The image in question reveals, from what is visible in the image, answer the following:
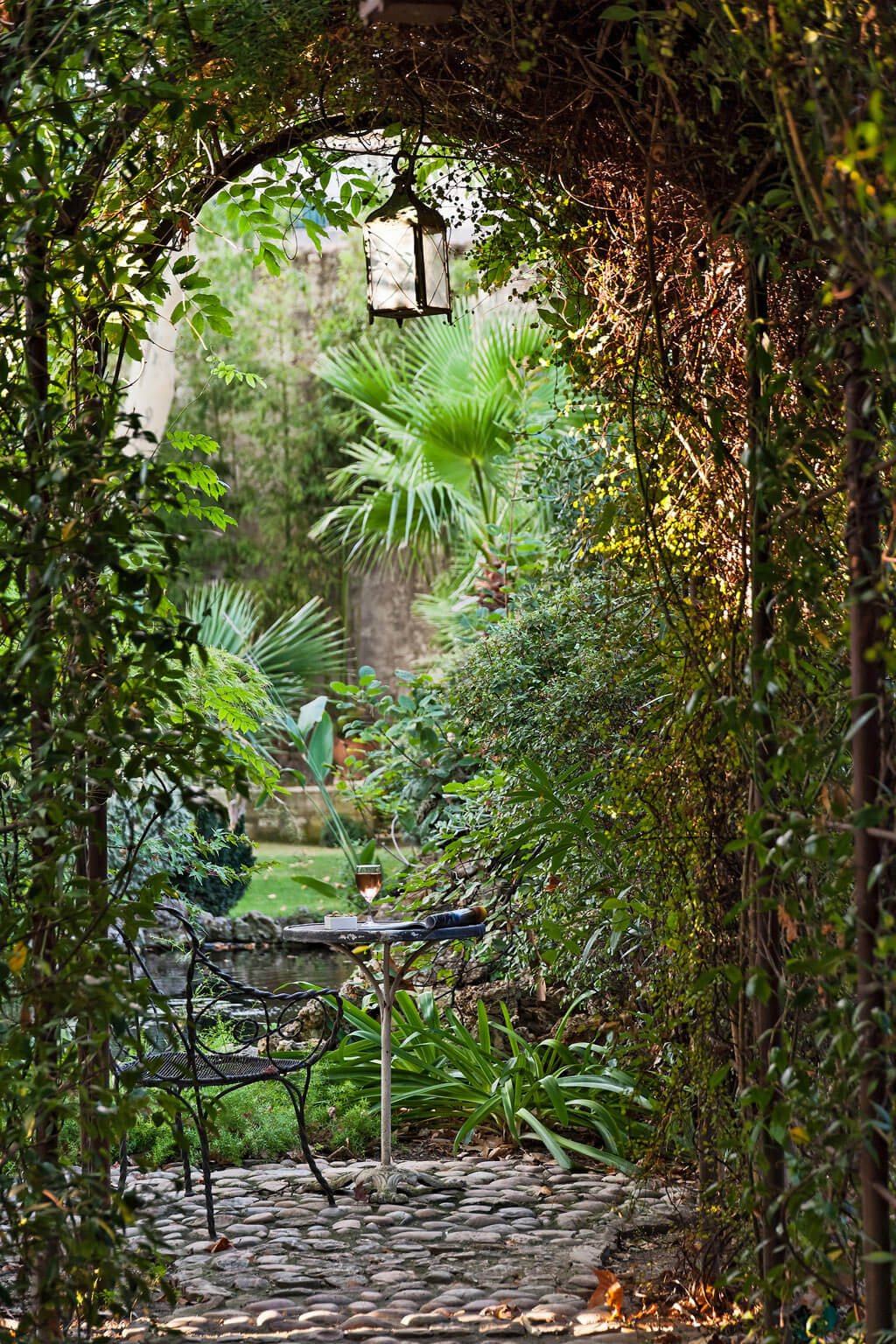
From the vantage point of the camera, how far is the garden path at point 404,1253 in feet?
8.65

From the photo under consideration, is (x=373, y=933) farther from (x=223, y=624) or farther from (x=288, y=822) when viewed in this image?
(x=288, y=822)

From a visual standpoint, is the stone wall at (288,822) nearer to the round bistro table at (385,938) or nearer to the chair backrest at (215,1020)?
the chair backrest at (215,1020)

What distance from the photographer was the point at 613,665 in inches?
149

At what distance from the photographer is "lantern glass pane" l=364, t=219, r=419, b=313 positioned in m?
2.93

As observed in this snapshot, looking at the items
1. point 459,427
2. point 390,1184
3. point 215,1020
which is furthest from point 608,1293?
point 459,427

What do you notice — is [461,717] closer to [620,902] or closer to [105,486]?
[620,902]

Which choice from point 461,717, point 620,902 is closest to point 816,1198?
point 620,902

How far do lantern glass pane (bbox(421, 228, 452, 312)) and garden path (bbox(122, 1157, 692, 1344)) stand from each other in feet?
6.43

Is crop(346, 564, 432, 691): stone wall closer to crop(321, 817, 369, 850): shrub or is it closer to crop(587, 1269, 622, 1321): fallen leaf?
crop(321, 817, 369, 850): shrub

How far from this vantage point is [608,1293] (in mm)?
2703

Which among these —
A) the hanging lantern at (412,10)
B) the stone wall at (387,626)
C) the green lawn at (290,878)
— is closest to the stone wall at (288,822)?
the green lawn at (290,878)

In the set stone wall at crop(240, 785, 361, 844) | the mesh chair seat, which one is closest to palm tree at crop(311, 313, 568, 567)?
the mesh chair seat

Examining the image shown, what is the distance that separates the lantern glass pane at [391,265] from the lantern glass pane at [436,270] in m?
0.03

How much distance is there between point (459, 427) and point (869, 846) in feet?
18.9
